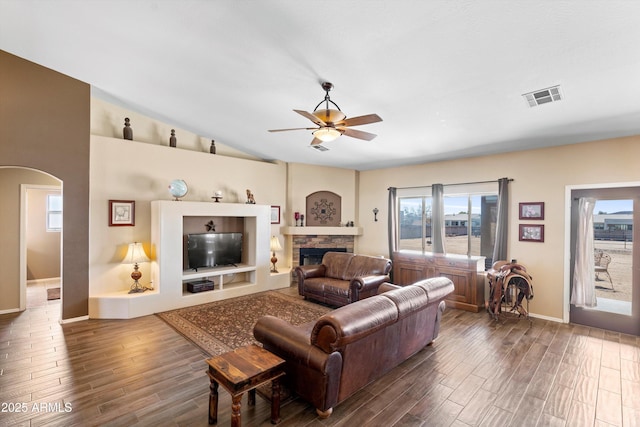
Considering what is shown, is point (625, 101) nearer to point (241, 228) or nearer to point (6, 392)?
point (241, 228)

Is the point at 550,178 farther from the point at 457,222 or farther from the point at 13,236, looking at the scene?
the point at 13,236

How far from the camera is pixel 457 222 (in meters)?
6.20

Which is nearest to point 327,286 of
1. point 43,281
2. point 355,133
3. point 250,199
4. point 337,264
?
point 337,264

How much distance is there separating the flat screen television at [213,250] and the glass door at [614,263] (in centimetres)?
620

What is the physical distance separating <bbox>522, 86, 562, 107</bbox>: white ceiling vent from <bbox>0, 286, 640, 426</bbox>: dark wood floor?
3107 millimetres

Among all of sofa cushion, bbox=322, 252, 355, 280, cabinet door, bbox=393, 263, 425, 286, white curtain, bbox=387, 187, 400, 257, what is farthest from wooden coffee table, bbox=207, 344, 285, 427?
white curtain, bbox=387, 187, 400, 257

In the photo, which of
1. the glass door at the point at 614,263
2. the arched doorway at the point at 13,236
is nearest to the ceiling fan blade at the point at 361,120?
the glass door at the point at 614,263

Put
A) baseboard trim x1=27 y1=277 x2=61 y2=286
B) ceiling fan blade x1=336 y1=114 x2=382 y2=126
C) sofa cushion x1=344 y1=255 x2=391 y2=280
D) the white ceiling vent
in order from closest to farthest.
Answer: ceiling fan blade x1=336 y1=114 x2=382 y2=126
the white ceiling vent
sofa cushion x1=344 y1=255 x2=391 y2=280
baseboard trim x1=27 y1=277 x2=61 y2=286

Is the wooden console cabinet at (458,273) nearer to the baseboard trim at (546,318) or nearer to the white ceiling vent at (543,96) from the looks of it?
the baseboard trim at (546,318)

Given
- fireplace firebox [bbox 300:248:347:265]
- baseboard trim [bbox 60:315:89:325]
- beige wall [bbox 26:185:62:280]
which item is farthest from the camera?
fireplace firebox [bbox 300:248:347:265]

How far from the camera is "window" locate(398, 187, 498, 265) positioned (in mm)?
5754

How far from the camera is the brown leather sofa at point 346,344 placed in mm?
2334

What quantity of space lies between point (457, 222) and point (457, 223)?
22 millimetres

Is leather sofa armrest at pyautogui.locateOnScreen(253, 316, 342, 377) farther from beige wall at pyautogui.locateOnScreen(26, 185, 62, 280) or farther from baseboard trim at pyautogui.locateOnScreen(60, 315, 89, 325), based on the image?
beige wall at pyautogui.locateOnScreen(26, 185, 62, 280)
